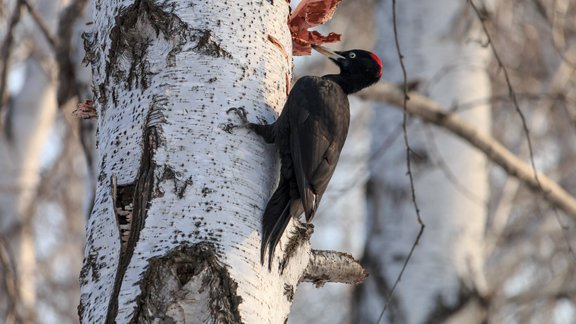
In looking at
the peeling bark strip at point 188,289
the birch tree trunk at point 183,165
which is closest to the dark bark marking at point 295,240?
the birch tree trunk at point 183,165

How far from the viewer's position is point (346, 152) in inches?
431

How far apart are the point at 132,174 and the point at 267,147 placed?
35 centimetres

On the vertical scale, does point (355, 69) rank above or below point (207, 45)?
above

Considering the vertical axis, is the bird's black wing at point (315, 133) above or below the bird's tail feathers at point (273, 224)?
above

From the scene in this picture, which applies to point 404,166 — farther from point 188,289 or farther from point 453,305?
point 188,289

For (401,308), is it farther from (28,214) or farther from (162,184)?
(28,214)

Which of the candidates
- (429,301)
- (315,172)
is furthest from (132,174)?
(429,301)

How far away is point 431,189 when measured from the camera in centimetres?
454

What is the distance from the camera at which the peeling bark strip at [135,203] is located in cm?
203

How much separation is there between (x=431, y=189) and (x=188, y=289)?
8.92 ft

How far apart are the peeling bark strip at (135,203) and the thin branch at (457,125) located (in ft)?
5.77

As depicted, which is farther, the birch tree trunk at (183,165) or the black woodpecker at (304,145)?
the black woodpecker at (304,145)

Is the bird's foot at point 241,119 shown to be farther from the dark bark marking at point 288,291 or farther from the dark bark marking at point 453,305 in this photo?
the dark bark marking at point 453,305

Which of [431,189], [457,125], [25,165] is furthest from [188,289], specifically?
[25,165]
